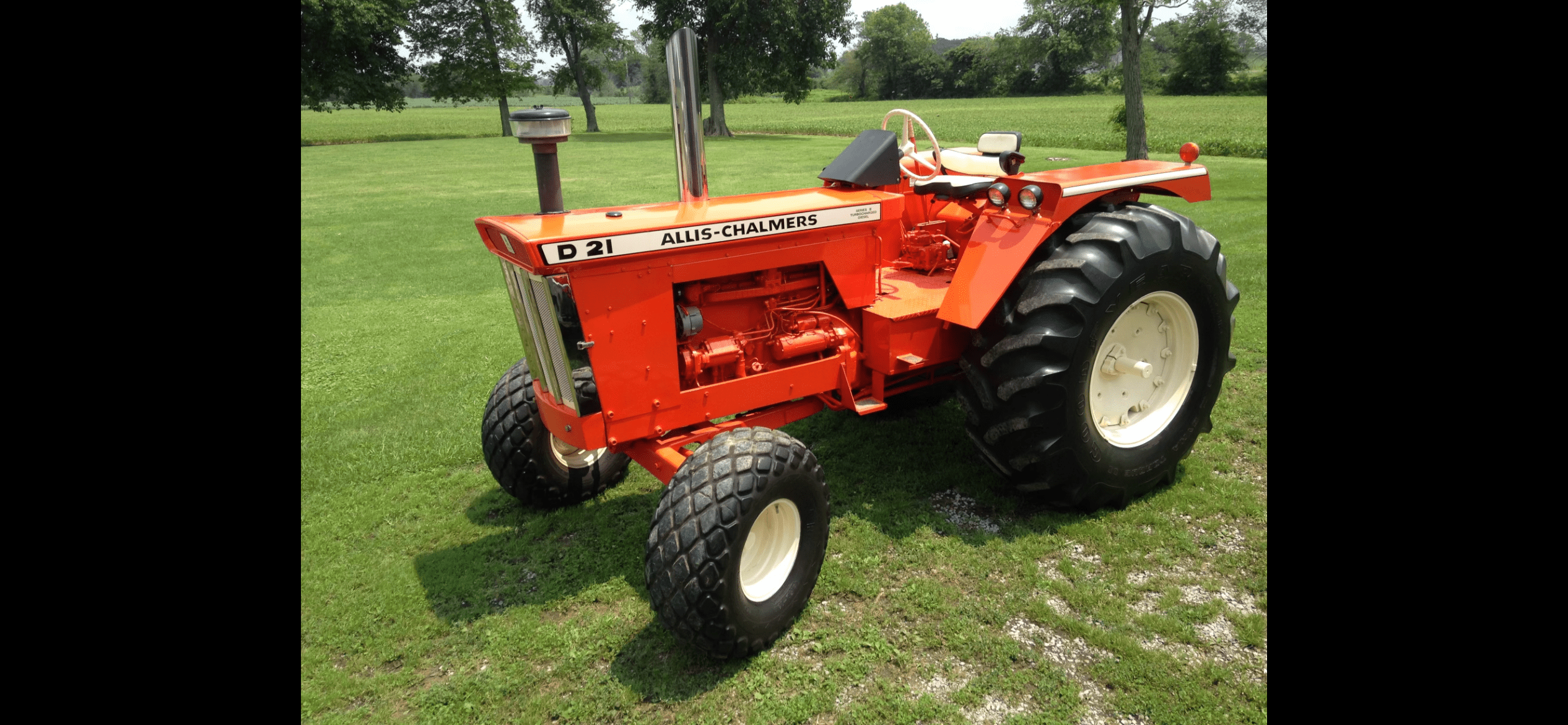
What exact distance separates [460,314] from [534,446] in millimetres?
4363

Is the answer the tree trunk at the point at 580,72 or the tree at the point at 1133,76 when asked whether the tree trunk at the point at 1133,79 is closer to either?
the tree at the point at 1133,76

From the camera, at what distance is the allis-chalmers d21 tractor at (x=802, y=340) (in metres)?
2.89

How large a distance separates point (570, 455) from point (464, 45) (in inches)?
1601

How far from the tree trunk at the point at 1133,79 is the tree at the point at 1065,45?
46369 millimetres

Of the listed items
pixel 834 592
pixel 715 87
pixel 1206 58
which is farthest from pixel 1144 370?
pixel 1206 58

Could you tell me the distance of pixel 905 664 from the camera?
284 centimetres

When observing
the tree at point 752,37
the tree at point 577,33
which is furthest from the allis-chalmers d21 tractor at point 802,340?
the tree at point 577,33

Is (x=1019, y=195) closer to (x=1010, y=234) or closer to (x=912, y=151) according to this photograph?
(x=1010, y=234)

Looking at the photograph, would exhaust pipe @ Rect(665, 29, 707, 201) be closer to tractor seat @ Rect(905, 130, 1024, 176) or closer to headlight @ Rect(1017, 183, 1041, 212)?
headlight @ Rect(1017, 183, 1041, 212)

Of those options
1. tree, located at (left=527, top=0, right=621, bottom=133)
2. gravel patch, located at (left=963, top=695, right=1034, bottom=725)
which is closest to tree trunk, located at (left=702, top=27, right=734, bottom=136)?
tree, located at (left=527, top=0, right=621, bottom=133)

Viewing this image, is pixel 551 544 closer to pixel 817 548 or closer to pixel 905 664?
pixel 817 548

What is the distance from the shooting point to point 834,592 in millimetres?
3244

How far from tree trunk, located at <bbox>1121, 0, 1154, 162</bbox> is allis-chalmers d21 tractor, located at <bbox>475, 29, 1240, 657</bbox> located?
1245 centimetres

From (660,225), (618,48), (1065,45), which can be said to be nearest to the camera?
(660,225)
